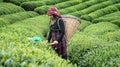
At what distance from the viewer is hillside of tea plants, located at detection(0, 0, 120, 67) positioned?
6330 mm

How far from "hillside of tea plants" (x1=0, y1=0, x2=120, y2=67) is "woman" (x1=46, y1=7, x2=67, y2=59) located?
0.36 m

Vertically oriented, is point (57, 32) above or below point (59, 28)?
below

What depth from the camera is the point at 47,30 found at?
71.0ft

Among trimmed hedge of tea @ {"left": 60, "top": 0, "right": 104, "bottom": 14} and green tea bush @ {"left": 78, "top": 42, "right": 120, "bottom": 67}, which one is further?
trimmed hedge of tea @ {"left": 60, "top": 0, "right": 104, "bottom": 14}

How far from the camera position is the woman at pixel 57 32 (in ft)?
30.4

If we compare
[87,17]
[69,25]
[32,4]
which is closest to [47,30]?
[32,4]

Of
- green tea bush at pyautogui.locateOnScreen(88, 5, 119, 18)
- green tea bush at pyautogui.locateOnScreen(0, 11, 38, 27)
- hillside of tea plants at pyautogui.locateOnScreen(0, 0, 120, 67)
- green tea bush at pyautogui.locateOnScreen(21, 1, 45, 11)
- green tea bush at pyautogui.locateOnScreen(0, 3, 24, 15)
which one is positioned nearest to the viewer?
hillside of tea plants at pyautogui.locateOnScreen(0, 0, 120, 67)

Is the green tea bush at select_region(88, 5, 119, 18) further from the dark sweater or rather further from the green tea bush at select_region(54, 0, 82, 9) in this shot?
the dark sweater

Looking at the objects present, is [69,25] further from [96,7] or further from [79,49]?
[96,7]

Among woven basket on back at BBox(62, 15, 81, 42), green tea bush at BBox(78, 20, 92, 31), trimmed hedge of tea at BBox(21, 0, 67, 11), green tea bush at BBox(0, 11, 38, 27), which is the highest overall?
woven basket on back at BBox(62, 15, 81, 42)

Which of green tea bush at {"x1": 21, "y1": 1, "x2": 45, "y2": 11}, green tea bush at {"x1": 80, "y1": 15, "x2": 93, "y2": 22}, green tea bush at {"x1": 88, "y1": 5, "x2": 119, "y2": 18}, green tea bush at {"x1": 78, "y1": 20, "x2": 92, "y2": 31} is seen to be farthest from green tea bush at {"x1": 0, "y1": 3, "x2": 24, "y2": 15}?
green tea bush at {"x1": 88, "y1": 5, "x2": 119, "y2": 18}

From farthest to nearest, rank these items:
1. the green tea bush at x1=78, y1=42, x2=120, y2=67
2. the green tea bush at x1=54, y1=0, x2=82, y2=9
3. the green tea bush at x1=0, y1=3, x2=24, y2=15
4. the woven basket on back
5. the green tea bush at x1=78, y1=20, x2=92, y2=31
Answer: the green tea bush at x1=54, y1=0, x2=82, y2=9, the green tea bush at x1=78, y1=20, x2=92, y2=31, the green tea bush at x1=0, y1=3, x2=24, y2=15, the woven basket on back, the green tea bush at x1=78, y1=42, x2=120, y2=67

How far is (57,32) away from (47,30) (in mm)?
12157

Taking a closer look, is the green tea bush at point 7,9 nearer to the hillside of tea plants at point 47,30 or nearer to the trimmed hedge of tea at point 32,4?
the hillside of tea plants at point 47,30
